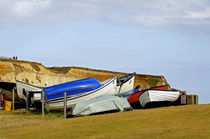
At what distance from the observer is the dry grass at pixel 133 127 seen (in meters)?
12.9

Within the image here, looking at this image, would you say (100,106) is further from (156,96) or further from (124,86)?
(124,86)

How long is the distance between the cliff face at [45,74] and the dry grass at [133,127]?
3110cm

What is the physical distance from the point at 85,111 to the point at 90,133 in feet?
21.7

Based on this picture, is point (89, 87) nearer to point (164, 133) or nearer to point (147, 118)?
point (147, 118)

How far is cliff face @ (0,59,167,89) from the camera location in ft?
160

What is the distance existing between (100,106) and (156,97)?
7.49m

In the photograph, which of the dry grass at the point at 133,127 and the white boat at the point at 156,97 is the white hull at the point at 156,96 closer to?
the white boat at the point at 156,97

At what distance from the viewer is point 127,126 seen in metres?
14.9

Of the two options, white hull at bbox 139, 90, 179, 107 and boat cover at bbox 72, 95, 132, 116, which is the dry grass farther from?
white hull at bbox 139, 90, 179, 107

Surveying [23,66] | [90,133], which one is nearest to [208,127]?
[90,133]

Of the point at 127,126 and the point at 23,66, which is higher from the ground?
the point at 23,66

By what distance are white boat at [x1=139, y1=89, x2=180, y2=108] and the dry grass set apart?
8918 millimetres

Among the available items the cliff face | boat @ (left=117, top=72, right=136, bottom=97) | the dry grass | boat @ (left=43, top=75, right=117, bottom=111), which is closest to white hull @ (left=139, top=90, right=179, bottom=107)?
boat @ (left=43, top=75, right=117, bottom=111)

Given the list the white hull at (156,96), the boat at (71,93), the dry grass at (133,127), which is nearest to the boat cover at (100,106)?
the dry grass at (133,127)
